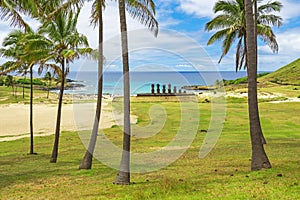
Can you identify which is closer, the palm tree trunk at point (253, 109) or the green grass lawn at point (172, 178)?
the green grass lawn at point (172, 178)

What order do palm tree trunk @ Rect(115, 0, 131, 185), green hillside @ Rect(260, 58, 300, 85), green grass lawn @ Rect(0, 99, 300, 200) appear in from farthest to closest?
green hillside @ Rect(260, 58, 300, 85) < palm tree trunk @ Rect(115, 0, 131, 185) < green grass lawn @ Rect(0, 99, 300, 200)

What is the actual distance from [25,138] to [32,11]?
18.5 m

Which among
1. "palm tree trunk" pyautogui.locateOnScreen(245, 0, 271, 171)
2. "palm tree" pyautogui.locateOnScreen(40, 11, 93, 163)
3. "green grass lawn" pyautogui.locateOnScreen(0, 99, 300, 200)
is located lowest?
"green grass lawn" pyautogui.locateOnScreen(0, 99, 300, 200)

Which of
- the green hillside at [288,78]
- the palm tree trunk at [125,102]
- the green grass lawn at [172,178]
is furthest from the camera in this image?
the green hillside at [288,78]

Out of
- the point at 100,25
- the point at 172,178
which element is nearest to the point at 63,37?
the point at 100,25

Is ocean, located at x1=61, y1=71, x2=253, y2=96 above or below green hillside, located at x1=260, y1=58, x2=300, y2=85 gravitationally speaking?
below

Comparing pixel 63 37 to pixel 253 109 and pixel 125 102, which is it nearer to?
pixel 125 102

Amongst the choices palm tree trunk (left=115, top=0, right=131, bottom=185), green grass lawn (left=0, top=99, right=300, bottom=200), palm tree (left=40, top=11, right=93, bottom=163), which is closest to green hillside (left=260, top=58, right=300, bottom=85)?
green grass lawn (left=0, top=99, right=300, bottom=200)

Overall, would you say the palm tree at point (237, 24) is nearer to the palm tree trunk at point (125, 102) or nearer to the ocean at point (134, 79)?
the ocean at point (134, 79)

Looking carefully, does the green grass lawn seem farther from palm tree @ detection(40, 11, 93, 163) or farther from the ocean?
palm tree @ detection(40, 11, 93, 163)

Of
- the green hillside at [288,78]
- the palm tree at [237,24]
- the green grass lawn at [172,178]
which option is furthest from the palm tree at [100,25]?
the green hillside at [288,78]

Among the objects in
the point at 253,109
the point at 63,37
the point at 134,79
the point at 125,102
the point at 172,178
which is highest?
the point at 63,37

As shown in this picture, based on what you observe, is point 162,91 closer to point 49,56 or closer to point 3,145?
point 3,145

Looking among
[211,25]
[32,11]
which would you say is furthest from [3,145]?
[211,25]
